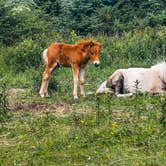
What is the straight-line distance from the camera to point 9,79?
18141 mm

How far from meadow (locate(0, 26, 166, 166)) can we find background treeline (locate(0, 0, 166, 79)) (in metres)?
2.21

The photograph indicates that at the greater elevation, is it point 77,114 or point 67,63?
point 67,63

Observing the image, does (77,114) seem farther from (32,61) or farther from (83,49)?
(32,61)

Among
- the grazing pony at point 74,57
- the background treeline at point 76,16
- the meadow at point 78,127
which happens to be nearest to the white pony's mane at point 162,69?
the meadow at point 78,127

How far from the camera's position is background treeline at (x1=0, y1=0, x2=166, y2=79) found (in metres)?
20.1

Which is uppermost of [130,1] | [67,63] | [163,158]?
[130,1]

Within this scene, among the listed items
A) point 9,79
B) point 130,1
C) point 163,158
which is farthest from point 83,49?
point 130,1

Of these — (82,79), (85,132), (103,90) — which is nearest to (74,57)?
(82,79)

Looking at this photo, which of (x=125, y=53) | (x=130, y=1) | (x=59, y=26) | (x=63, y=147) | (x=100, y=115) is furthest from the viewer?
(x=130, y=1)

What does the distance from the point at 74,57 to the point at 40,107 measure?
6.10 ft

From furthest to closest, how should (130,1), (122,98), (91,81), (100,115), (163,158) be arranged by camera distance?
(130,1) < (91,81) < (122,98) < (100,115) < (163,158)

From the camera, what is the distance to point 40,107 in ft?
44.5

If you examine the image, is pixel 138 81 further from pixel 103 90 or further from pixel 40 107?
pixel 40 107

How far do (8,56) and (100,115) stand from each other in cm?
957
